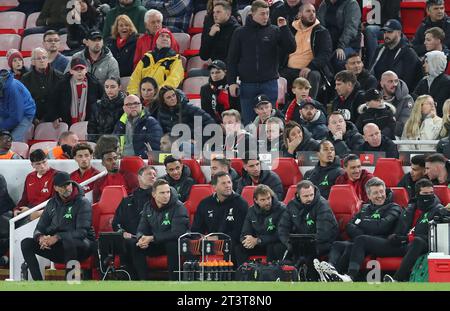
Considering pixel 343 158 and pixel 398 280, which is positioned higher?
pixel 343 158

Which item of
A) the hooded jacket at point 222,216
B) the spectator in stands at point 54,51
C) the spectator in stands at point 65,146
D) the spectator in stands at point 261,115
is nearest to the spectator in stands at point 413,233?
the hooded jacket at point 222,216

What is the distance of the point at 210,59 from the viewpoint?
2169cm

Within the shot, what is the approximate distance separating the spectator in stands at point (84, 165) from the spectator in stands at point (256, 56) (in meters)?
2.01

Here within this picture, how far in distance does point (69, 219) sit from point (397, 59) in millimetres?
4890

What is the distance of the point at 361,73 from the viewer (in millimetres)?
20031

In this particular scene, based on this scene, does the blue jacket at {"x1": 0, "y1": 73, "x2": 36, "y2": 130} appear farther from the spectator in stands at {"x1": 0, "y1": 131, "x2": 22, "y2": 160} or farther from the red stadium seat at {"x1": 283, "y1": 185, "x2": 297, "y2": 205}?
the red stadium seat at {"x1": 283, "y1": 185, "x2": 297, "y2": 205}

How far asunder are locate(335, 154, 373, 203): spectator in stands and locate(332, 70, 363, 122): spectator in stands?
1683mm

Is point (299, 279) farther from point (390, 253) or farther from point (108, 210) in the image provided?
point (108, 210)

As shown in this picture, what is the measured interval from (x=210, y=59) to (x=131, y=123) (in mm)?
2518

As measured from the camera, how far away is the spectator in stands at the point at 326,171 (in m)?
17.9

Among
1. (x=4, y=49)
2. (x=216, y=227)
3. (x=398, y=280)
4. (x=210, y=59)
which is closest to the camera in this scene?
(x=398, y=280)

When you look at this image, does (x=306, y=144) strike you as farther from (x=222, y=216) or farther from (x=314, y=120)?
(x=222, y=216)

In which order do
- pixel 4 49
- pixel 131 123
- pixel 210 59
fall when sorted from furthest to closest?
1. pixel 4 49
2. pixel 210 59
3. pixel 131 123
